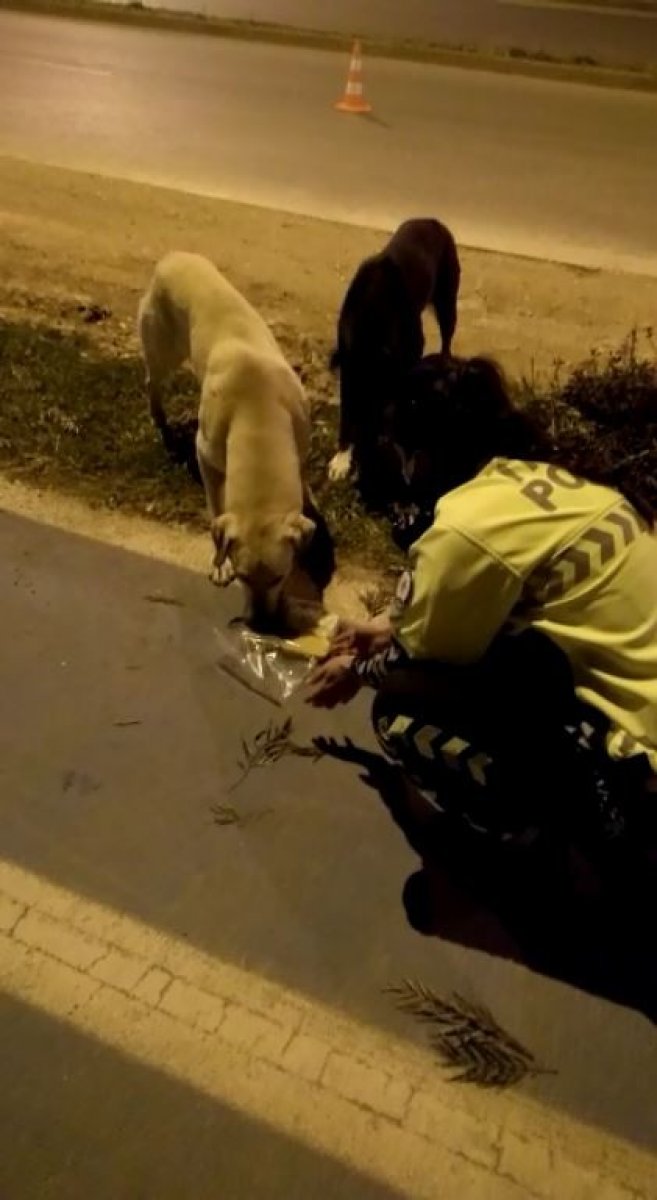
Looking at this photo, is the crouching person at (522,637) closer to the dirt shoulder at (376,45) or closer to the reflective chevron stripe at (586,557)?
the reflective chevron stripe at (586,557)

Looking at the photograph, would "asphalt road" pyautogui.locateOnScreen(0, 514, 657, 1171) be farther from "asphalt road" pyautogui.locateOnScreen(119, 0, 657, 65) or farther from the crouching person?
"asphalt road" pyautogui.locateOnScreen(119, 0, 657, 65)

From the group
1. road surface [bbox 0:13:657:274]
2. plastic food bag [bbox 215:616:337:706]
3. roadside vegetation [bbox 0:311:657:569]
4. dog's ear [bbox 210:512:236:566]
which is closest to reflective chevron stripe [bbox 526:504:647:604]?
plastic food bag [bbox 215:616:337:706]

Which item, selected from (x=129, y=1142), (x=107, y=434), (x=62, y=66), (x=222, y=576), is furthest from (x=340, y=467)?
(x=62, y=66)

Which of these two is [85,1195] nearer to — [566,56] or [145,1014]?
[145,1014]

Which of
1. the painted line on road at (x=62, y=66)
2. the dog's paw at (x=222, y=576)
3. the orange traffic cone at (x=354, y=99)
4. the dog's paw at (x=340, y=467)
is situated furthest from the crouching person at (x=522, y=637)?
the painted line on road at (x=62, y=66)

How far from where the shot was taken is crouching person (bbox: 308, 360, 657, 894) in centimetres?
247

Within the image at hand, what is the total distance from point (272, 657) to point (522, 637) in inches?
55.4

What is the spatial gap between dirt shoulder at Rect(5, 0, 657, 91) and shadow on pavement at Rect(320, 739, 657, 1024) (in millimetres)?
11669

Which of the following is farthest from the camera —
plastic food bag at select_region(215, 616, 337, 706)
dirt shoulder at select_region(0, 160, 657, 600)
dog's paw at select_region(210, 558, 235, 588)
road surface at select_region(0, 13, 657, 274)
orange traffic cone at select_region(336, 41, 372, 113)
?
orange traffic cone at select_region(336, 41, 372, 113)

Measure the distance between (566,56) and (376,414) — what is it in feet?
35.8

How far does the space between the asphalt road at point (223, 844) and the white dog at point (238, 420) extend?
0.37 m

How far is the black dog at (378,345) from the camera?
464 cm

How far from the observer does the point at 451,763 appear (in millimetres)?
2855

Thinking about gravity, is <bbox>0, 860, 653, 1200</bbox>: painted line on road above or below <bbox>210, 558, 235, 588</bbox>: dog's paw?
below
